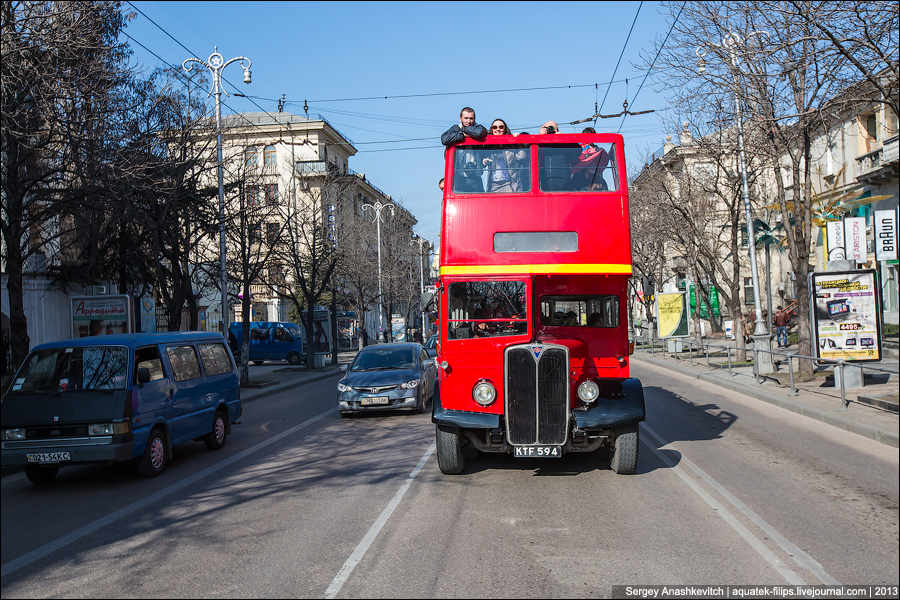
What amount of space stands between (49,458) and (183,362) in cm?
266

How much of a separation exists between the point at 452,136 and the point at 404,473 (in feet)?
14.0

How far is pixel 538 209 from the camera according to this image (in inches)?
387

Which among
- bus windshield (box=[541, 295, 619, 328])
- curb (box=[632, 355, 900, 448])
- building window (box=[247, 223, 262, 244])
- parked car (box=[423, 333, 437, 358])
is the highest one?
building window (box=[247, 223, 262, 244])

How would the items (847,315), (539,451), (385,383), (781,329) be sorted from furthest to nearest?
(781,329)
(847,315)
(385,383)
(539,451)

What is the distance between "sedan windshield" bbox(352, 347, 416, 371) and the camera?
1756 cm

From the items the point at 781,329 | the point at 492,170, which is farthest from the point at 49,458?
the point at 781,329

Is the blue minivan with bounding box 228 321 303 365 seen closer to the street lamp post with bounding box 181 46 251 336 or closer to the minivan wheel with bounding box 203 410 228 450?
the street lamp post with bounding box 181 46 251 336

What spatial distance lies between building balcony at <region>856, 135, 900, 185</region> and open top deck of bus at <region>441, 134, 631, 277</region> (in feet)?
85.1

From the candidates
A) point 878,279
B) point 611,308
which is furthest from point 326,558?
point 878,279

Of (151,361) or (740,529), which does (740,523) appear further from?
(151,361)

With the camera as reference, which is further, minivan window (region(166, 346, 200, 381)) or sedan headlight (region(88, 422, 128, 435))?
minivan window (region(166, 346, 200, 381))

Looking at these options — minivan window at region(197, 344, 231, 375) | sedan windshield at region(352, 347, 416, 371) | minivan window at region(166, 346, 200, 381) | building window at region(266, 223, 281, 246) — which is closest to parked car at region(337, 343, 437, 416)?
sedan windshield at region(352, 347, 416, 371)

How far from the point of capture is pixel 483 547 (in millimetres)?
6414

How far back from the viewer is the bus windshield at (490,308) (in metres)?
9.94
